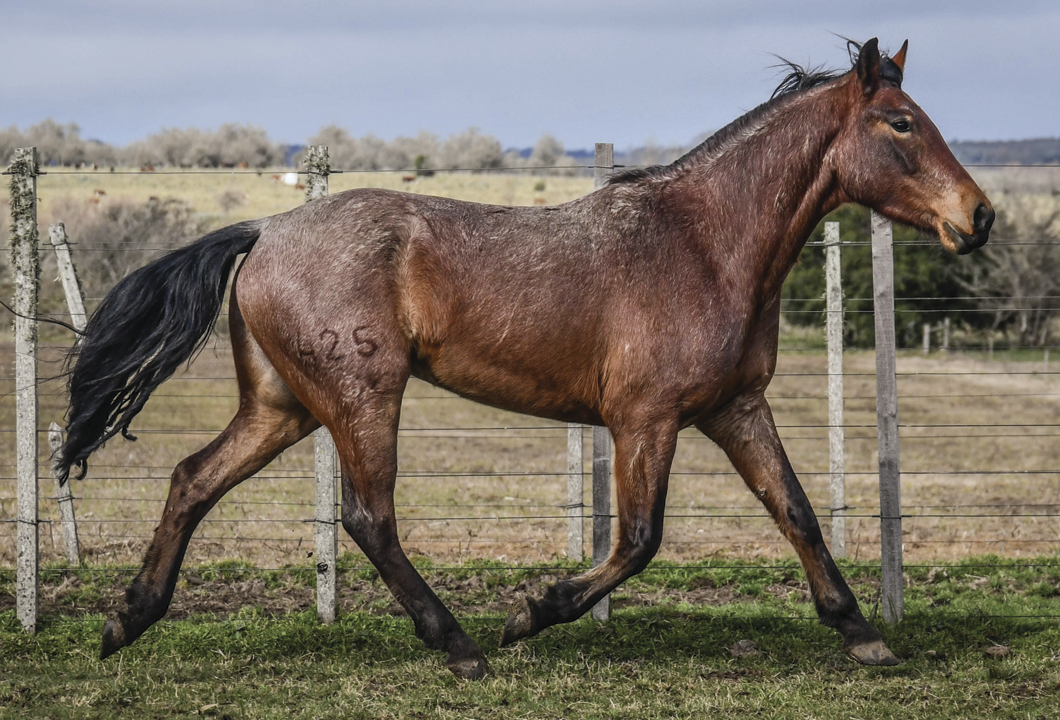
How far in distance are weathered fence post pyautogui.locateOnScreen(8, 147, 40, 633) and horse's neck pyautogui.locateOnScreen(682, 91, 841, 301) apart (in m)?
3.67

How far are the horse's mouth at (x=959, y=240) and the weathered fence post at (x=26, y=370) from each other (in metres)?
4.76

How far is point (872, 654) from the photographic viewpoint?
16.8 feet

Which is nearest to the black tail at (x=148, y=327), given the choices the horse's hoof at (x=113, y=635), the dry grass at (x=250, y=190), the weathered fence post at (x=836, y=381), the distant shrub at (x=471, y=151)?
the horse's hoof at (x=113, y=635)

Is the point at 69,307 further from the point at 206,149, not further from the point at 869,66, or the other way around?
the point at 206,149

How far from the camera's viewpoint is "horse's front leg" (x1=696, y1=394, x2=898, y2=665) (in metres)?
5.21

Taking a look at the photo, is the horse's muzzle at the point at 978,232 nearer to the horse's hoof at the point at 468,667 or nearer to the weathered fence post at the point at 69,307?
the horse's hoof at the point at 468,667

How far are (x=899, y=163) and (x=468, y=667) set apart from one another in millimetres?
3099

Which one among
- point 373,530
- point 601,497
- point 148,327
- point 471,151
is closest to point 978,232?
point 601,497

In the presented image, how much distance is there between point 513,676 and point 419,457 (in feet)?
35.1

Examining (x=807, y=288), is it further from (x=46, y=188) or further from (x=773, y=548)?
(x=46, y=188)

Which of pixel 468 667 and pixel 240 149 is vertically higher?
pixel 240 149

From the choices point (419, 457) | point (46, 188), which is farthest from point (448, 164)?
point (419, 457)

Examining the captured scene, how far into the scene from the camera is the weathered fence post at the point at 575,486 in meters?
7.16

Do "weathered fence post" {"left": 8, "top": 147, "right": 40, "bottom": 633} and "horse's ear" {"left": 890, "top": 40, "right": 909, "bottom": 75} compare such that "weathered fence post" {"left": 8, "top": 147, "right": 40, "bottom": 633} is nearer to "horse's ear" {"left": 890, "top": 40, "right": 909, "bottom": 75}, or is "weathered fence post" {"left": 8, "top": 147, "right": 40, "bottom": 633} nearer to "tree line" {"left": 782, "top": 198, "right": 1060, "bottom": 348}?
"horse's ear" {"left": 890, "top": 40, "right": 909, "bottom": 75}
